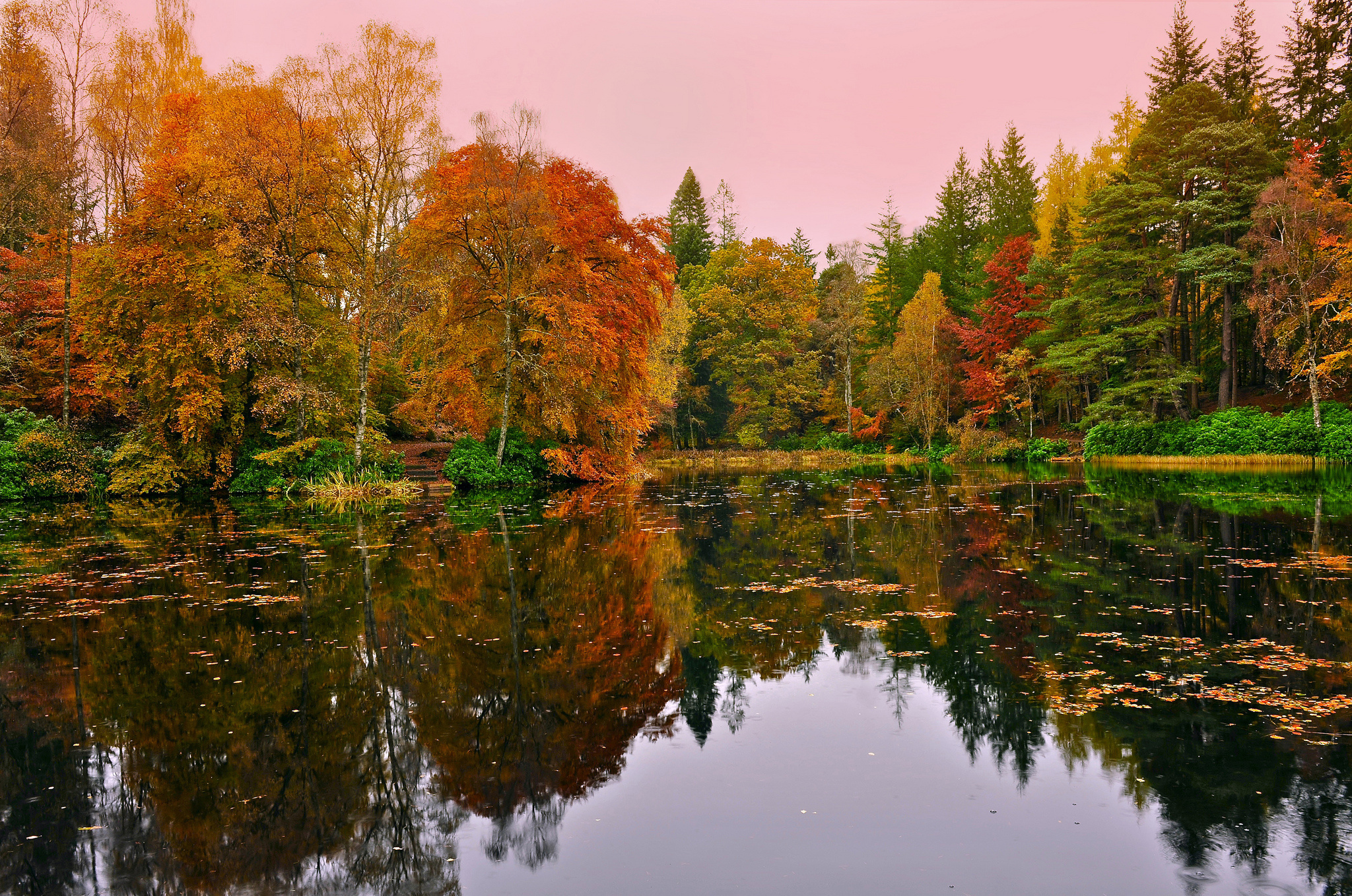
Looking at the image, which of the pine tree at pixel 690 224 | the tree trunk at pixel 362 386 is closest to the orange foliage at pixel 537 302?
the tree trunk at pixel 362 386

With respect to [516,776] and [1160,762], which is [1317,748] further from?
[516,776]

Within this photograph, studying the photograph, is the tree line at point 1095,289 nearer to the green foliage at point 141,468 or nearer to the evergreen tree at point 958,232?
the evergreen tree at point 958,232

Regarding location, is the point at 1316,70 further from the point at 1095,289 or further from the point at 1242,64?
the point at 1095,289

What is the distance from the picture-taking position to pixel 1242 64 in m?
34.1

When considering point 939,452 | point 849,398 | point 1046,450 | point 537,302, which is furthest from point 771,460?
point 537,302

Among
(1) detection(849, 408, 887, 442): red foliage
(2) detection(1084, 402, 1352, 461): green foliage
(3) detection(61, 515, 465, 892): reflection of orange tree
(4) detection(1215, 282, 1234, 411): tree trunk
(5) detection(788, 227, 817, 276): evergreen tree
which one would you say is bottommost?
(3) detection(61, 515, 465, 892): reflection of orange tree

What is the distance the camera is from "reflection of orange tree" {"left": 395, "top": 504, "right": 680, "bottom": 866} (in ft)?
13.1

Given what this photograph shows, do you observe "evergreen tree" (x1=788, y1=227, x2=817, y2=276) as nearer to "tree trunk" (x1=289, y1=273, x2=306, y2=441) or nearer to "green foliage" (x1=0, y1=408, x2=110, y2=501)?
"tree trunk" (x1=289, y1=273, x2=306, y2=441)

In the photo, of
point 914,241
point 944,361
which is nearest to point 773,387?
point 944,361

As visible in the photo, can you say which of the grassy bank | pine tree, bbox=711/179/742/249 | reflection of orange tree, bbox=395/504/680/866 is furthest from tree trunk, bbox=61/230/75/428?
pine tree, bbox=711/179/742/249

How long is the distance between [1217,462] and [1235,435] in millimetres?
1654

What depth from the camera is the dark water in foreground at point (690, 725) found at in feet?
10.9

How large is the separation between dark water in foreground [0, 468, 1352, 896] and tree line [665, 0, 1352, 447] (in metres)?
22.8

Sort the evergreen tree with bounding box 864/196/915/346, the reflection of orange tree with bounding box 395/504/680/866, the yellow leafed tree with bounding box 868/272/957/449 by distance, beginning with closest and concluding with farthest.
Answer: the reflection of orange tree with bounding box 395/504/680/866
the yellow leafed tree with bounding box 868/272/957/449
the evergreen tree with bounding box 864/196/915/346
